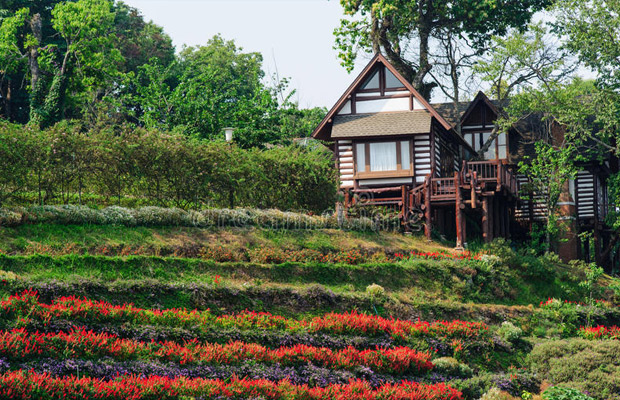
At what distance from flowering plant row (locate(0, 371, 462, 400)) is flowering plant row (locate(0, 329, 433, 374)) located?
3.16ft

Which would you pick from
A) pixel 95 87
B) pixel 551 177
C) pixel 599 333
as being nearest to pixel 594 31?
pixel 551 177

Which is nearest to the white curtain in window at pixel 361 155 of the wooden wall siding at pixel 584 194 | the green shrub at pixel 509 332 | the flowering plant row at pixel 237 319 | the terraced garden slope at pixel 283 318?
the terraced garden slope at pixel 283 318

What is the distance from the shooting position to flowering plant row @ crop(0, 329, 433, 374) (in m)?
17.5

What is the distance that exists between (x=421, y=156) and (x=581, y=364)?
1863cm

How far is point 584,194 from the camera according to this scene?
46531mm

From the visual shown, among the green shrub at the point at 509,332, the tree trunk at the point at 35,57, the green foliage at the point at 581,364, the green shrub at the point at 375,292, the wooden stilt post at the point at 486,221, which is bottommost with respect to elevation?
the green foliage at the point at 581,364

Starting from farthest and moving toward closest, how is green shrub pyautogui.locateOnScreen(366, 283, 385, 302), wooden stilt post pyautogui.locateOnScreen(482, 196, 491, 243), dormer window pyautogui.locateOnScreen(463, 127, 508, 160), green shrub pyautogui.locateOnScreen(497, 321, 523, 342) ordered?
dormer window pyautogui.locateOnScreen(463, 127, 508, 160) < wooden stilt post pyautogui.locateOnScreen(482, 196, 491, 243) < green shrub pyautogui.locateOnScreen(366, 283, 385, 302) < green shrub pyautogui.locateOnScreen(497, 321, 523, 342)

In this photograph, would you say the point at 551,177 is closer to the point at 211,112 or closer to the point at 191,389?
the point at 211,112

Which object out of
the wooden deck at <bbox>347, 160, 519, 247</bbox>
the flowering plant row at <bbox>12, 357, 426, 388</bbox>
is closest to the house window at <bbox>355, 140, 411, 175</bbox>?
the wooden deck at <bbox>347, 160, 519, 247</bbox>

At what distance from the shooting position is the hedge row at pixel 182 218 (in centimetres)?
2670

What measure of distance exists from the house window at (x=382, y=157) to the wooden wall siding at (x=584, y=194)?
1278cm

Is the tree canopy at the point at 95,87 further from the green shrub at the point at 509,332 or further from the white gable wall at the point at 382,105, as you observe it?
the green shrub at the point at 509,332

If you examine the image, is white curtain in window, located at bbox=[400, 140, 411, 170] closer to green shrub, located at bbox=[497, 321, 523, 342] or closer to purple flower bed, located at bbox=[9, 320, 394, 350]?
green shrub, located at bbox=[497, 321, 523, 342]

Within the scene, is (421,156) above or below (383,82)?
below
